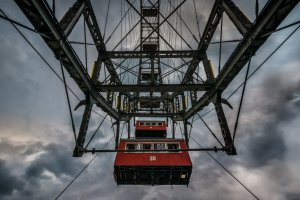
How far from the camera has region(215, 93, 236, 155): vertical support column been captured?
7.08 metres

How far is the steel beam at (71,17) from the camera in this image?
574 cm

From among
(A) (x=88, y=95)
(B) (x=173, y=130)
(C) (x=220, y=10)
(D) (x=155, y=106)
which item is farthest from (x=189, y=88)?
(D) (x=155, y=106)

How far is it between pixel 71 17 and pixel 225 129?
19.8ft

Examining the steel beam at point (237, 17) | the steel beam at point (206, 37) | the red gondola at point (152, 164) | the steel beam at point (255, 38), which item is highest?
the steel beam at point (206, 37)

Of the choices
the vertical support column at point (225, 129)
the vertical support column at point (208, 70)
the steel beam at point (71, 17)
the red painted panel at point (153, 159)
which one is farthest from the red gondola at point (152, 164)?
the steel beam at point (71, 17)

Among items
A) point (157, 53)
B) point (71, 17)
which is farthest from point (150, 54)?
point (71, 17)

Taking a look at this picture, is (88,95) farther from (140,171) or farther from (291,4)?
(291,4)

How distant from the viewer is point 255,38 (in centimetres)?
511

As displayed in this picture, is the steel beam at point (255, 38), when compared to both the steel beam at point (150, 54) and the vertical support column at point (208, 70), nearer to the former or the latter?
the vertical support column at point (208, 70)

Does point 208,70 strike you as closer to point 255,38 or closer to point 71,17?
point 255,38

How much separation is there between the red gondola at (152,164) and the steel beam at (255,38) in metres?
4.07

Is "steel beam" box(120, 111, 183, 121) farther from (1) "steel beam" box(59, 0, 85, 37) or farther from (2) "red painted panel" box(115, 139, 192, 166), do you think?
(1) "steel beam" box(59, 0, 85, 37)

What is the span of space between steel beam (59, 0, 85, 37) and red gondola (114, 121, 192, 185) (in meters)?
5.65

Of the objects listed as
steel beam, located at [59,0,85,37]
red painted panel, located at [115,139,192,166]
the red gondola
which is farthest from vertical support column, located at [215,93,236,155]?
steel beam, located at [59,0,85,37]
